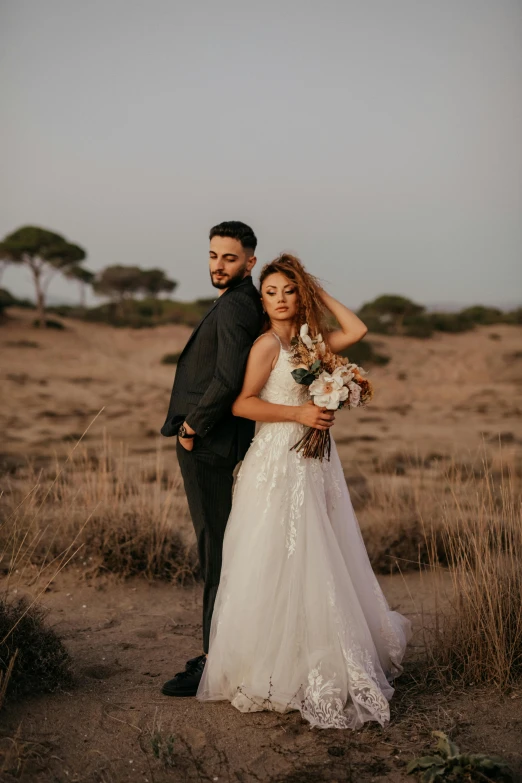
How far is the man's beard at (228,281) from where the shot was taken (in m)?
4.22

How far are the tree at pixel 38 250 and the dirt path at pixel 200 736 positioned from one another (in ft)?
98.5

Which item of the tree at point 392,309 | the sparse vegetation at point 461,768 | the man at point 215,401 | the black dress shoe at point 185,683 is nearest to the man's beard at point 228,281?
the man at point 215,401

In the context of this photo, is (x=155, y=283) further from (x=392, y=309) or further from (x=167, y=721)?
(x=167, y=721)

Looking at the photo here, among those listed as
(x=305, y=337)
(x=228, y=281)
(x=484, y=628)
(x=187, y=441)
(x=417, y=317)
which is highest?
(x=417, y=317)

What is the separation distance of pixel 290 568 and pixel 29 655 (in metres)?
1.43

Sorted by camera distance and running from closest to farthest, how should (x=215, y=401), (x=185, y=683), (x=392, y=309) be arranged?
(x=215, y=401) < (x=185, y=683) < (x=392, y=309)

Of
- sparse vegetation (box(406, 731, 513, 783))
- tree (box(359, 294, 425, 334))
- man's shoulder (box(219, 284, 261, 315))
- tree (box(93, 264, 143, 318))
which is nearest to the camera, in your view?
sparse vegetation (box(406, 731, 513, 783))

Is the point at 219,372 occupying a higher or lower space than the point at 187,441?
higher

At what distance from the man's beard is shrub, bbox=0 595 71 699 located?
192cm

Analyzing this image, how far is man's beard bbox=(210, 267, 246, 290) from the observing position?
4223 millimetres

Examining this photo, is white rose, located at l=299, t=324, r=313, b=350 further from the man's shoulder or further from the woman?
the man's shoulder

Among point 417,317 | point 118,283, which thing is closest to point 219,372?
point 417,317

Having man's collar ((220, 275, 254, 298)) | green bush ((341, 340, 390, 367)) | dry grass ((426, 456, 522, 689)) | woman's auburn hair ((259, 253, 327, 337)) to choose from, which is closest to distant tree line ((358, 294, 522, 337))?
green bush ((341, 340, 390, 367))

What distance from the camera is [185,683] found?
14.0ft
